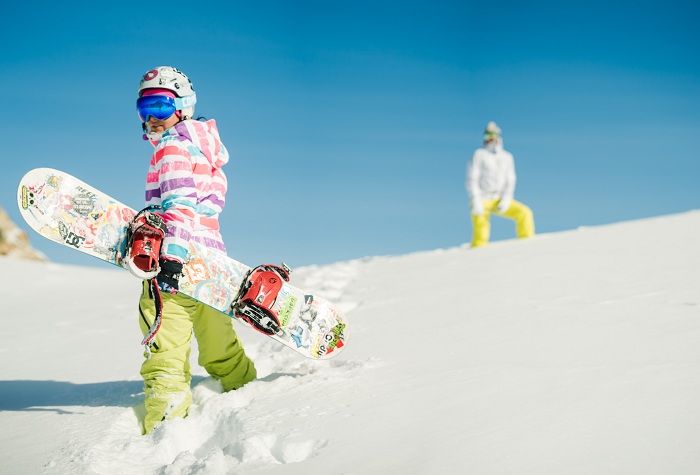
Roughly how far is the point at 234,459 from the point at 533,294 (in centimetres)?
314

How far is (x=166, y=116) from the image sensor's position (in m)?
3.50

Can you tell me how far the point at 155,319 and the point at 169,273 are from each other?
260mm

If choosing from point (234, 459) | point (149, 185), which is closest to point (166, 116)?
point (149, 185)

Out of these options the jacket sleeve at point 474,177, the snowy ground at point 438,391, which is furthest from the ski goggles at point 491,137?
the snowy ground at point 438,391

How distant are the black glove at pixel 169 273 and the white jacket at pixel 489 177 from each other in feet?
25.9

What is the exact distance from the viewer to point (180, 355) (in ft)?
10.8

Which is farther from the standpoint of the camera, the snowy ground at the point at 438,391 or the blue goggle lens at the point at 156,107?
the blue goggle lens at the point at 156,107

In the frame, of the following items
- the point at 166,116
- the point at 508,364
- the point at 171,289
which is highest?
the point at 166,116

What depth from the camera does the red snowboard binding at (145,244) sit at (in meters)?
3.08

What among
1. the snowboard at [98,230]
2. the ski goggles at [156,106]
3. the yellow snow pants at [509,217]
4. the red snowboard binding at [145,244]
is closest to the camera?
the red snowboard binding at [145,244]

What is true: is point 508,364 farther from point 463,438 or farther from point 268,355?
point 268,355

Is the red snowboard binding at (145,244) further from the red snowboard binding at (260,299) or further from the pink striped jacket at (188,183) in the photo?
the red snowboard binding at (260,299)

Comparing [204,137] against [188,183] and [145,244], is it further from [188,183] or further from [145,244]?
[145,244]

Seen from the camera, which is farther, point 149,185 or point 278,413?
point 149,185
